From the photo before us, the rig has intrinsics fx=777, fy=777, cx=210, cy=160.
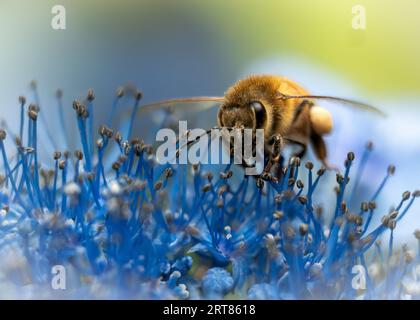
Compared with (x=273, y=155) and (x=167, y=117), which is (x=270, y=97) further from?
(x=167, y=117)

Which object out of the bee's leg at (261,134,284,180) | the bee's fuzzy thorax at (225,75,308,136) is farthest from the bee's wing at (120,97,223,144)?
the bee's leg at (261,134,284,180)

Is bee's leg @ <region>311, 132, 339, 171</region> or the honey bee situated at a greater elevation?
the honey bee

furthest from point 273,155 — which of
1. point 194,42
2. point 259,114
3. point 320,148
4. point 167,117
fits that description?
point 194,42

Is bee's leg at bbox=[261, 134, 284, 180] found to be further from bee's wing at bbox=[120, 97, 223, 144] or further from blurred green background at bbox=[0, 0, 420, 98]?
blurred green background at bbox=[0, 0, 420, 98]

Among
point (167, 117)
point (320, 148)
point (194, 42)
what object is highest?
point (194, 42)

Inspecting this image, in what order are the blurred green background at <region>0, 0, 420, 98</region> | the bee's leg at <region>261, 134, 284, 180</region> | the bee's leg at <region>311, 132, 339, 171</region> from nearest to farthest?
the bee's leg at <region>261, 134, 284, 180</region>, the bee's leg at <region>311, 132, 339, 171</region>, the blurred green background at <region>0, 0, 420, 98</region>

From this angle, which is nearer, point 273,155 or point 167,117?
point 273,155

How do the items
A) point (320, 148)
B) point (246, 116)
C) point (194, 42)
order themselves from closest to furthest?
point (246, 116)
point (320, 148)
point (194, 42)

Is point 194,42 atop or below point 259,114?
atop
